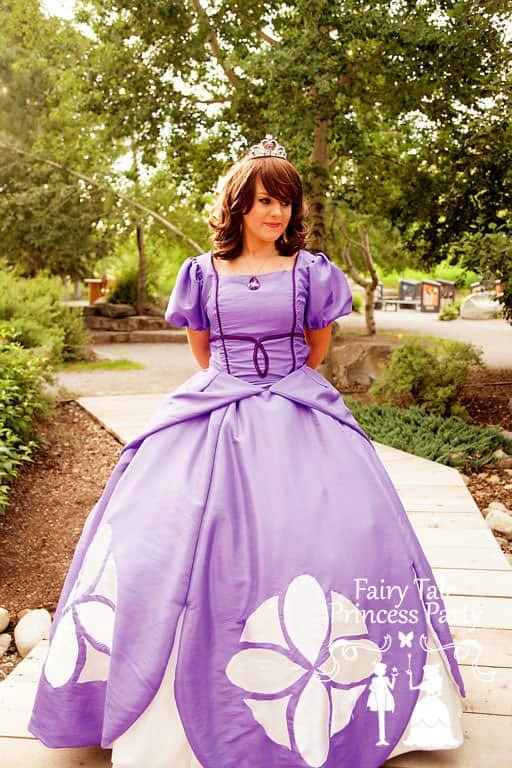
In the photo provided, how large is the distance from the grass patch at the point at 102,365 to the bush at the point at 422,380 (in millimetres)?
5178

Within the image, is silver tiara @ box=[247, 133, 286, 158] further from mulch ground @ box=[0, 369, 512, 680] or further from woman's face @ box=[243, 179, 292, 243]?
mulch ground @ box=[0, 369, 512, 680]

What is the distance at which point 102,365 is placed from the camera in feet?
39.5

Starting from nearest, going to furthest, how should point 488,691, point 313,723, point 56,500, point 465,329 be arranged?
point 313,723, point 488,691, point 56,500, point 465,329

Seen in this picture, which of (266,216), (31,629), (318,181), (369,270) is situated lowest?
(31,629)

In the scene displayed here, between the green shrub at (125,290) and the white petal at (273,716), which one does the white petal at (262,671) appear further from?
the green shrub at (125,290)

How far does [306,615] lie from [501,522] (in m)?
3.05

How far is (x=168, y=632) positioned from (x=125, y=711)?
0.24 m

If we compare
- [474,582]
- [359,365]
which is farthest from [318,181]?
[474,582]

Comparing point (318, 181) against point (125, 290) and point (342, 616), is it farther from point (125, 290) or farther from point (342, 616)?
point (125, 290)

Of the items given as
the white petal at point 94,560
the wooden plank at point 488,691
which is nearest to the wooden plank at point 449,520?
the wooden plank at point 488,691

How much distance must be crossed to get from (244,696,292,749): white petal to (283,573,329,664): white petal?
5.7 inches

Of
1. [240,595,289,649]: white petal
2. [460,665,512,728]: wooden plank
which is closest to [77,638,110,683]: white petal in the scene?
[240,595,289,649]: white petal

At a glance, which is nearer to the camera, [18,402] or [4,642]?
[4,642]

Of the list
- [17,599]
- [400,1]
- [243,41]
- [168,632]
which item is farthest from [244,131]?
[168,632]
